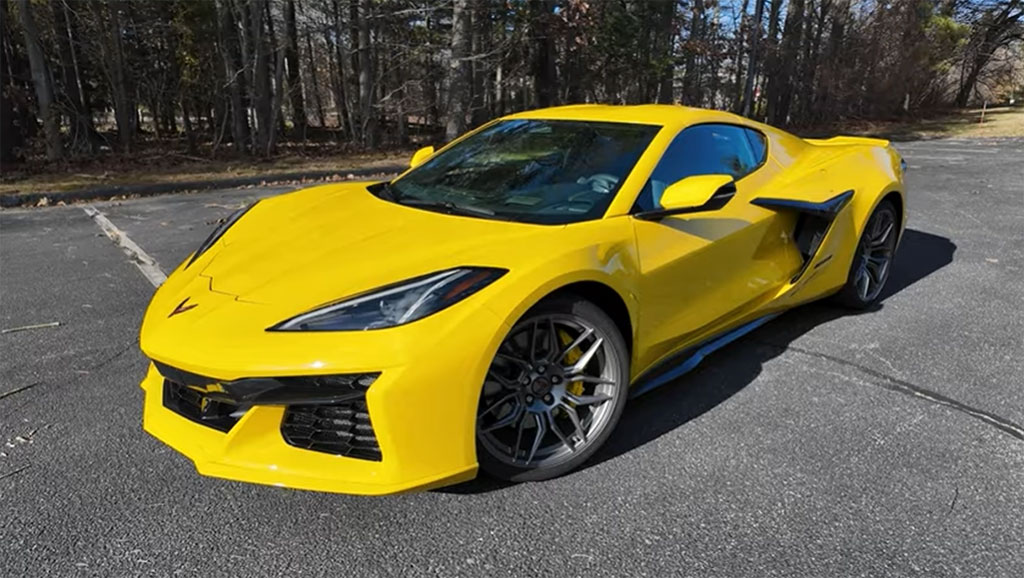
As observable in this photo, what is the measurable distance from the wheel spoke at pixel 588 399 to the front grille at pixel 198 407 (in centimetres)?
116

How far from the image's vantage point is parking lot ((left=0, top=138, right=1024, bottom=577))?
2100 millimetres

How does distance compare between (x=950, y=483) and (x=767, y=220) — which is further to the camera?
(x=767, y=220)

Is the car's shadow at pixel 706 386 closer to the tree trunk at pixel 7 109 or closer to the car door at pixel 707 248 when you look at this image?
the car door at pixel 707 248

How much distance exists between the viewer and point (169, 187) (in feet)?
32.2

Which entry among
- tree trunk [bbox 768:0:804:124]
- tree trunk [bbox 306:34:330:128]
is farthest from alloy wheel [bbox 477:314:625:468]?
tree trunk [bbox 768:0:804:124]

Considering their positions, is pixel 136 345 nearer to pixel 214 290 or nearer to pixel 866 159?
pixel 214 290

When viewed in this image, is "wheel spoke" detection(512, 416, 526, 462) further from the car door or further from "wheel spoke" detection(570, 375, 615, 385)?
the car door

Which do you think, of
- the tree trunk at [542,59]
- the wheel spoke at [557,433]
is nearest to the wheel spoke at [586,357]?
the wheel spoke at [557,433]

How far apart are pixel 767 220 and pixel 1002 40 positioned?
1514 inches

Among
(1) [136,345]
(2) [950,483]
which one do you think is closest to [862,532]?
(2) [950,483]

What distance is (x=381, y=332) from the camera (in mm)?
2078

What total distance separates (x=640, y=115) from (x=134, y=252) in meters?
4.61

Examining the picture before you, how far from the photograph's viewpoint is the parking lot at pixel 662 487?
6.89 ft

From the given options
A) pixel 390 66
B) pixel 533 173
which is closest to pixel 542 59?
pixel 390 66
